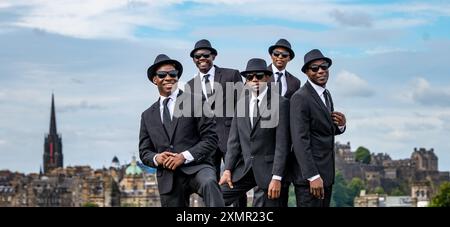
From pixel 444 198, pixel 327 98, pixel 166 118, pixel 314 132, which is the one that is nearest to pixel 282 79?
pixel 327 98

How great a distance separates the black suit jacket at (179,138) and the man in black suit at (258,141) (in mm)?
809

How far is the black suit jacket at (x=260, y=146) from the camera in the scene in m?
20.0

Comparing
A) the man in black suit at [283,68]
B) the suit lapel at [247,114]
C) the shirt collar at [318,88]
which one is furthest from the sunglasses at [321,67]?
the man in black suit at [283,68]

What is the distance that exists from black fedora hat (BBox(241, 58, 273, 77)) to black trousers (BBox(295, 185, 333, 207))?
4.88ft

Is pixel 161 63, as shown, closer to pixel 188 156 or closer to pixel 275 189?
pixel 188 156

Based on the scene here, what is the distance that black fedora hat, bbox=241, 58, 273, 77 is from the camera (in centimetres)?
2038

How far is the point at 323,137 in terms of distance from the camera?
1986 centimetres

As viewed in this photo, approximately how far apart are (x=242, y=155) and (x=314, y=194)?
1.68 m

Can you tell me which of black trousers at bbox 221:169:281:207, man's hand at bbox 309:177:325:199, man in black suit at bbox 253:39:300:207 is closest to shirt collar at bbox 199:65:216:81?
man in black suit at bbox 253:39:300:207

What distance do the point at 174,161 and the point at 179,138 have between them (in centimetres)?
39

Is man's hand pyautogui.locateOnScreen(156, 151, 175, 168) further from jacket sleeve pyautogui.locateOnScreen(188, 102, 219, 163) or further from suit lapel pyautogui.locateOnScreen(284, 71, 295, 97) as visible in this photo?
suit lapel pyautogui.locateOnScreen(284, 71, 295, 97)
